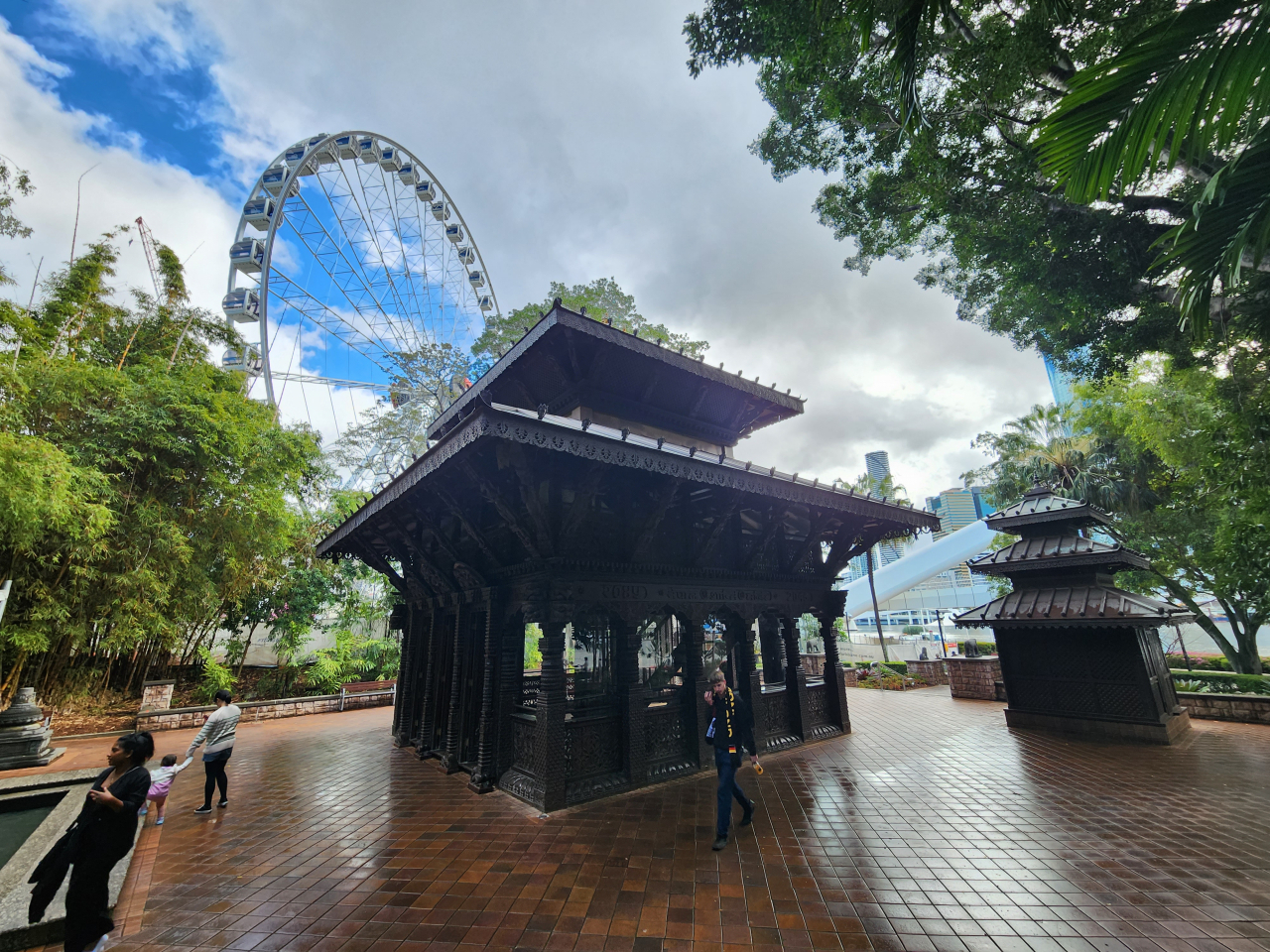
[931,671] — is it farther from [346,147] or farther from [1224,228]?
[346,147]

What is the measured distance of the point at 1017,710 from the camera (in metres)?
9.95

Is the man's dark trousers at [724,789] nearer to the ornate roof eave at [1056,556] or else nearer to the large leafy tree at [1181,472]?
the large leafy tree at [1181,472]

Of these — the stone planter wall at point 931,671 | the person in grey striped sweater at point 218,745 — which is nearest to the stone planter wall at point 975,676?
the stone planter wall at point 931,671

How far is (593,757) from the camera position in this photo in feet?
22.2

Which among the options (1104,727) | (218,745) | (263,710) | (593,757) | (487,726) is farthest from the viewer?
(263,710)

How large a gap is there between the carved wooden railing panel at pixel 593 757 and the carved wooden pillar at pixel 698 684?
1360 millimetres

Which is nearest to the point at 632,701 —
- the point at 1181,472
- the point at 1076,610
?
the point at 1076,610

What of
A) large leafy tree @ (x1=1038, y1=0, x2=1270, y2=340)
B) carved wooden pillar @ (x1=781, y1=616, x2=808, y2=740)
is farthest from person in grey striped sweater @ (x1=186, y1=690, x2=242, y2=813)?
large leafy tree @ (x1=1038, y1=0, x2=1270, y2=340)

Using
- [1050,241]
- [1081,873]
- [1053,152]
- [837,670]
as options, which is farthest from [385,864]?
[1050,241]

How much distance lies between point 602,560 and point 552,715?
210cm

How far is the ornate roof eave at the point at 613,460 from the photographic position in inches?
189

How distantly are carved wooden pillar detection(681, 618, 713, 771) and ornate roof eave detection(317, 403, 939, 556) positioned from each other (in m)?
2.61

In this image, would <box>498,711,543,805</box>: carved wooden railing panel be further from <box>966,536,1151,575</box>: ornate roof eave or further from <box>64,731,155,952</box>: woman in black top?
<box>966,536,1151,575</box>: ornate roof eave

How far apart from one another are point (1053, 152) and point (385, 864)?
7657mm
